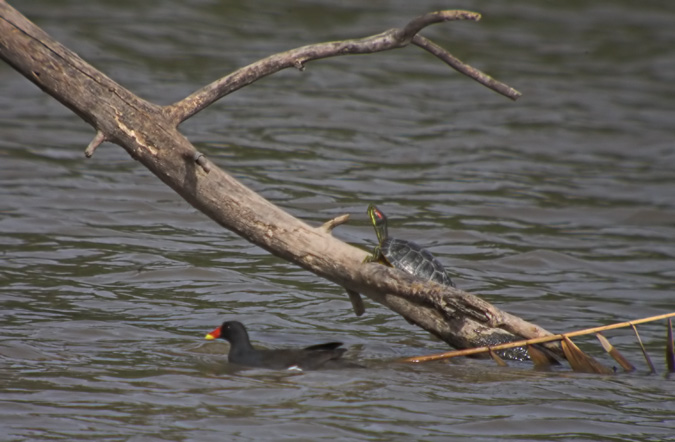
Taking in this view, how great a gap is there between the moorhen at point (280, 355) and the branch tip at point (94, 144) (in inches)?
52.3

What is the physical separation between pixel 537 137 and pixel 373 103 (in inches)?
94.0

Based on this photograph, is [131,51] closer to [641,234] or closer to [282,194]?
[282,194]

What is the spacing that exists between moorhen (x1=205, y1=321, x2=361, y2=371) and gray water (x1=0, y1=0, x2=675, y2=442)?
0.09 meters

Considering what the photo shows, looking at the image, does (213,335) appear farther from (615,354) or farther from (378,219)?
(615,354)

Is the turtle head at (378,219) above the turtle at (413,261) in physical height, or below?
above

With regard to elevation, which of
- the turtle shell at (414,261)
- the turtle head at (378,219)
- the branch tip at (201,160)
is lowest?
the turtle shell at (414,261)

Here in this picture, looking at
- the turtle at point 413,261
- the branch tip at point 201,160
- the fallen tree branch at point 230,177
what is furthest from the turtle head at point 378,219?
the branch tip at point 201,160

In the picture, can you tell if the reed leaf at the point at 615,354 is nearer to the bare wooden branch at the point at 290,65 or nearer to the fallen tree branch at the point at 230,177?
the fallen tree branch at the point at 230,177

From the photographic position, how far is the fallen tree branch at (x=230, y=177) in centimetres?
540

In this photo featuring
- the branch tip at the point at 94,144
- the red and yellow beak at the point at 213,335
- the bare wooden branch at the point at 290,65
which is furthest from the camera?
the red and yellow beak at the point at 213,335

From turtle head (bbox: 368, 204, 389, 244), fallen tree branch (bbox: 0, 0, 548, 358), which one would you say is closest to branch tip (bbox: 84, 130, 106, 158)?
fallen tree branch (bbox: 0, 0, 548, 358)

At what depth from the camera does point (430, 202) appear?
10.6 metres

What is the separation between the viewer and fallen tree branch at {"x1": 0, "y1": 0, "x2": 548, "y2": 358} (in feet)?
17.7

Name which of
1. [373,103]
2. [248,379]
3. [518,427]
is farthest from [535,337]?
[373,103]
